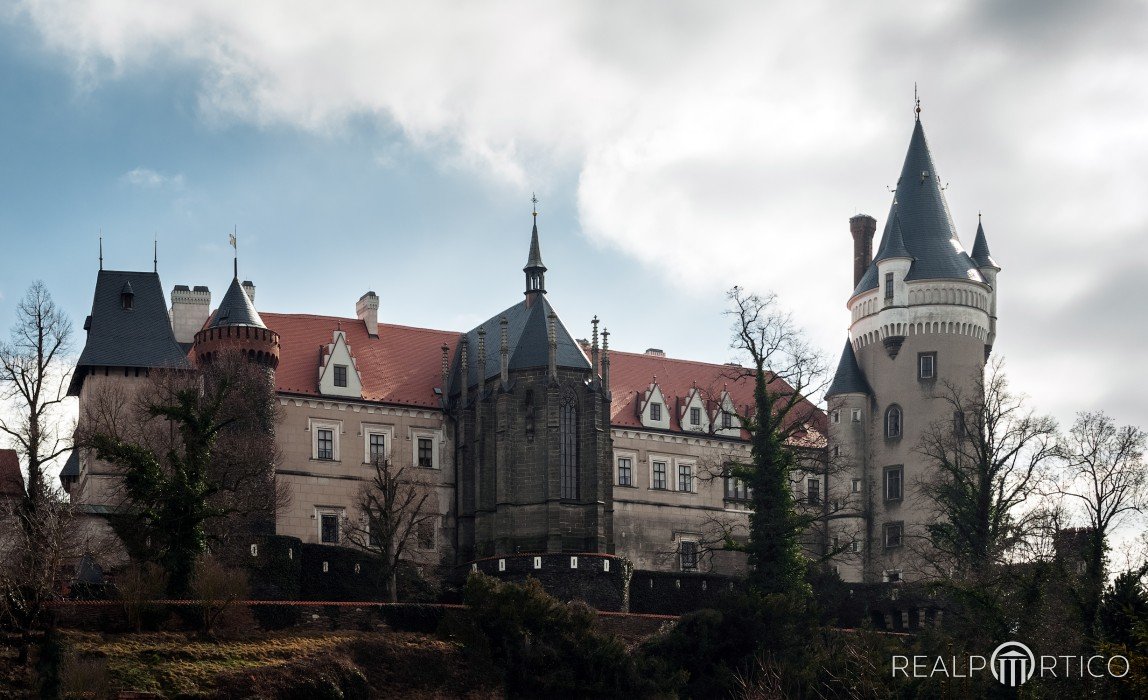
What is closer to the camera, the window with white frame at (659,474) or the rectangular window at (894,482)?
the window with white frame at (659,474)

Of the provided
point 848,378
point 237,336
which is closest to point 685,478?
point 848,378

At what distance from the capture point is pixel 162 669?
172 ft

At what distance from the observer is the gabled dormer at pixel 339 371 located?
7644cm

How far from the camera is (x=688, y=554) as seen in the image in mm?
80188

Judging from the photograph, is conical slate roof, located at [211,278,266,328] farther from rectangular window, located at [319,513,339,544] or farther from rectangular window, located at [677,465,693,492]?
rectangular window, located at [677,465,693,492]

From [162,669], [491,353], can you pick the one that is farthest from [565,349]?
[162,669]

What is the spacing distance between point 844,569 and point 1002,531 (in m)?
11.4

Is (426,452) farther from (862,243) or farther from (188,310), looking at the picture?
(862,243)

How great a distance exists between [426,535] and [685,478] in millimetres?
13196

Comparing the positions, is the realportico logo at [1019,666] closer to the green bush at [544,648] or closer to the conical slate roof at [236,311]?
the green bush at [544,648]

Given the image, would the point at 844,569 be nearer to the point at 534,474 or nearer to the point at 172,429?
the point at 534,474

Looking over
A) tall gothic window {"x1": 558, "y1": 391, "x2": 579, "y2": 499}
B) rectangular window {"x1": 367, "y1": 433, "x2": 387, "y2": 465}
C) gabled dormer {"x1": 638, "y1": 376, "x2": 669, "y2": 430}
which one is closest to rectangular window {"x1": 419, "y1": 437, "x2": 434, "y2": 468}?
rectangular window {"x1": 367, "y1": 433, "x2": 387, "y2": 465}

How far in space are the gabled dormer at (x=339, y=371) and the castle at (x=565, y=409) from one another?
0.08m

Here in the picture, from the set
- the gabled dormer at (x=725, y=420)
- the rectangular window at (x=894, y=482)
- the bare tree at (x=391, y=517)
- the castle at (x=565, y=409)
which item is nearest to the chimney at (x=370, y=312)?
the castle at (x=565, y=409)
